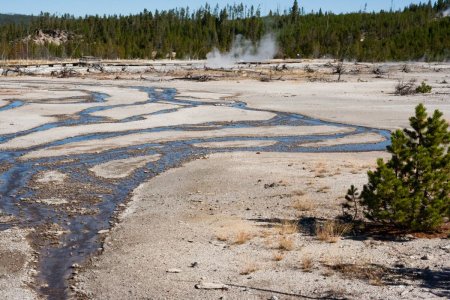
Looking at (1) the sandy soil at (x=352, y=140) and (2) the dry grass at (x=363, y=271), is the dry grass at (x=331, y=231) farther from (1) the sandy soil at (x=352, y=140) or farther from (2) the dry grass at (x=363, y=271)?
(1) the sandy soil at (x=352, y=140)

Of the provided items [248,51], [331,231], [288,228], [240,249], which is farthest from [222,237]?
[248,51]

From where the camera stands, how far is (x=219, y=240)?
13078 mm

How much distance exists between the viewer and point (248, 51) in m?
156

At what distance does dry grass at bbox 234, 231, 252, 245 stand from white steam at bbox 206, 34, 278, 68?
130m

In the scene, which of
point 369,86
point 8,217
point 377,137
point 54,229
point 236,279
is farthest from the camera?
point 369,86

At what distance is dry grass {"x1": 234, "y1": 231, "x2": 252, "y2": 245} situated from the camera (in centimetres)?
1278

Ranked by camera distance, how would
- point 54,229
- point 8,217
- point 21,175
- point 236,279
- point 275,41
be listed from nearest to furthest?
point 236,279
point 54,229
point 8,217
point 21,175
point 275,41

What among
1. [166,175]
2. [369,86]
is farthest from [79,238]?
[369,86]

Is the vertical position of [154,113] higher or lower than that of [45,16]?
lower

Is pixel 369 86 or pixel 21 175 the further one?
pixel 369 86

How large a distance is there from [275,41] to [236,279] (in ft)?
506

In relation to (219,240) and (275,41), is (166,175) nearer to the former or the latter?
(219,240)

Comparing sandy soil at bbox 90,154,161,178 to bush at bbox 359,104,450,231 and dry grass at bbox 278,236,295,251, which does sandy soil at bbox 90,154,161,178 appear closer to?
dry grass at bbox 278,236,295,251

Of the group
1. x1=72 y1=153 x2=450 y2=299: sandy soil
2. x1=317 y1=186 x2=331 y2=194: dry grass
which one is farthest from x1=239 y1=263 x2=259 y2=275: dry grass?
x1=317 y1=186 x2=331 y2=194: dry grass
